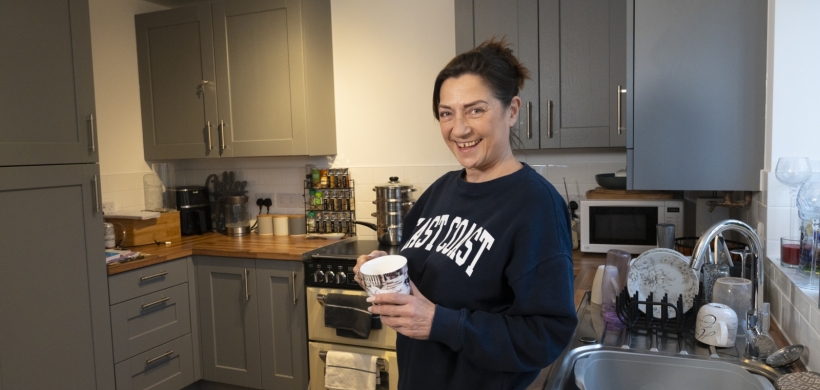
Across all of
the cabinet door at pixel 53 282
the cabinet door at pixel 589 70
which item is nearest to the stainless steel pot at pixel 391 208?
the cabinet door at pixel 589 70

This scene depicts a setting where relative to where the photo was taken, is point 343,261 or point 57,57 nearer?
point 57,57

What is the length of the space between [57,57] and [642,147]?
243 centimetres

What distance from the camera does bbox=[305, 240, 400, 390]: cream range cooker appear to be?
2713 millimetres

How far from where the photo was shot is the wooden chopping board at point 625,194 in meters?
2.58

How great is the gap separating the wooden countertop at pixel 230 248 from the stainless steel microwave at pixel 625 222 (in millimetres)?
1350

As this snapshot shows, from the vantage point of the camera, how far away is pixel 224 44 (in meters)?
3.40

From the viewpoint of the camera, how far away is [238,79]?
3.40 meters

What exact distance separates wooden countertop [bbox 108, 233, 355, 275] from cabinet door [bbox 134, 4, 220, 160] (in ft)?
1.78

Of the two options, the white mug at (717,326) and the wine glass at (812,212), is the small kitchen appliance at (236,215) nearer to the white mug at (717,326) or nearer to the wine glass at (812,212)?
the white mug at (717,326)

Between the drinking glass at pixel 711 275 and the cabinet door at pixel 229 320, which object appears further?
the cabinet door at pixel 229 320

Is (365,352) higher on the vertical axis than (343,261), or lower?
lower

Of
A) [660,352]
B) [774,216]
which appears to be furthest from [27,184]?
[774,216]

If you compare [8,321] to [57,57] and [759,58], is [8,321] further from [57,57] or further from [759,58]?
[759,58]

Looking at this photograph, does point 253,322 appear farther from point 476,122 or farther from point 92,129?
point 476,122
